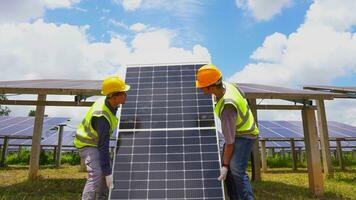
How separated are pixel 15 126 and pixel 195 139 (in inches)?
582

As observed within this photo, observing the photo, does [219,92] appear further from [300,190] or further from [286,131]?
[286,131]

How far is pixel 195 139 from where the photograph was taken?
5570 millimetres

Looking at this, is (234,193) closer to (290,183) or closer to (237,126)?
(237,126)

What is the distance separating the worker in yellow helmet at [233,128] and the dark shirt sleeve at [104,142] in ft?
4.71

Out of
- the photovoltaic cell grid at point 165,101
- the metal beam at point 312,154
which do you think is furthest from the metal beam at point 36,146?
the metal beam at point 312,154

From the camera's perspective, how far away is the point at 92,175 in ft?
14.9

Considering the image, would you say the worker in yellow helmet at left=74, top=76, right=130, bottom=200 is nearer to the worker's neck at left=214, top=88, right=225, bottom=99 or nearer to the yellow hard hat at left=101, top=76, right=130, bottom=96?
the yellow hard hat at left=101, top=76, right=130, bottom=96

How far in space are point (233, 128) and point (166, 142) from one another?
159 cm

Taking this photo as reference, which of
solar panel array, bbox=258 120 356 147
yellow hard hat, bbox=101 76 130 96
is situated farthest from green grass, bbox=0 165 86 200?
solar panel array, bbox=258 120 356 147

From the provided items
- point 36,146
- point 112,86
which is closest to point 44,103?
point 36,146

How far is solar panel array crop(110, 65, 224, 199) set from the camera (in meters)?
4.90

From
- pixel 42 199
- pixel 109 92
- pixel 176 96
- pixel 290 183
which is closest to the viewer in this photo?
pixel 109 92

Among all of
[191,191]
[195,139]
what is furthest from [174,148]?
[191,191]

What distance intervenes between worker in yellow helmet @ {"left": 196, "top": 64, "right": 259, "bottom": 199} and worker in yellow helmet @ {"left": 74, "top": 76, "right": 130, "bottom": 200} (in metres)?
1.31
